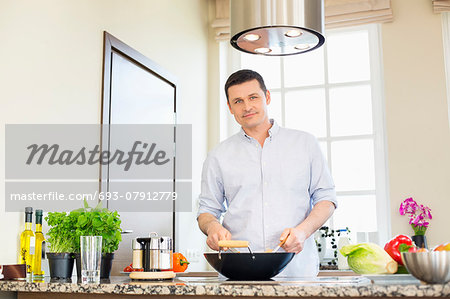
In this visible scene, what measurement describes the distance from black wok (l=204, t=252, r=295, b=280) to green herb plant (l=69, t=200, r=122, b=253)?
46 cm

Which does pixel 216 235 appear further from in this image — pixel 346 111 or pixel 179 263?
pixel 346 111

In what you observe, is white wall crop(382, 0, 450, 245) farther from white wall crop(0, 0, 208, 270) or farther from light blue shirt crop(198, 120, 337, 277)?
light blue shirt crop(198, 120, 337, 277)

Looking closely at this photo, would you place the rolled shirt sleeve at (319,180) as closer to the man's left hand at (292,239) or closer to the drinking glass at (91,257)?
the man's left hand at (292,239)

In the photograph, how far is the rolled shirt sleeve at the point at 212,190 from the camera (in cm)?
221

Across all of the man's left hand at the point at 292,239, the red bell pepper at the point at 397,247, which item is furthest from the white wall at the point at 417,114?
the red bell pepper at the point at 397,247

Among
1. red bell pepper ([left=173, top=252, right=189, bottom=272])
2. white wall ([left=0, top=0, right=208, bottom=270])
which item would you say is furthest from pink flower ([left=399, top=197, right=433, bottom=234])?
red bell pepper ([left=173, top=252, right=189, bottom=272])

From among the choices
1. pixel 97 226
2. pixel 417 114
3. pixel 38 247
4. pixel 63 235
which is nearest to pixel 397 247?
pixel 97 226

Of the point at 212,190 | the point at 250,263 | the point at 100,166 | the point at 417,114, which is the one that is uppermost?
the point at 417,114

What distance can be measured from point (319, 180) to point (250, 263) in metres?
0.71

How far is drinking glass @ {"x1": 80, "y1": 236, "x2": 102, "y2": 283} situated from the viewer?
1670 millimetres

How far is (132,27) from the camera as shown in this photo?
3254 mm

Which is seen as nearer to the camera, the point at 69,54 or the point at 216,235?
the point at 216,235

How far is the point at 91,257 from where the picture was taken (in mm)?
1685

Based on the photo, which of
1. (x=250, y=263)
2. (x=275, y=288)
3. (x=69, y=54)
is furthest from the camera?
(x=69, y=54)
